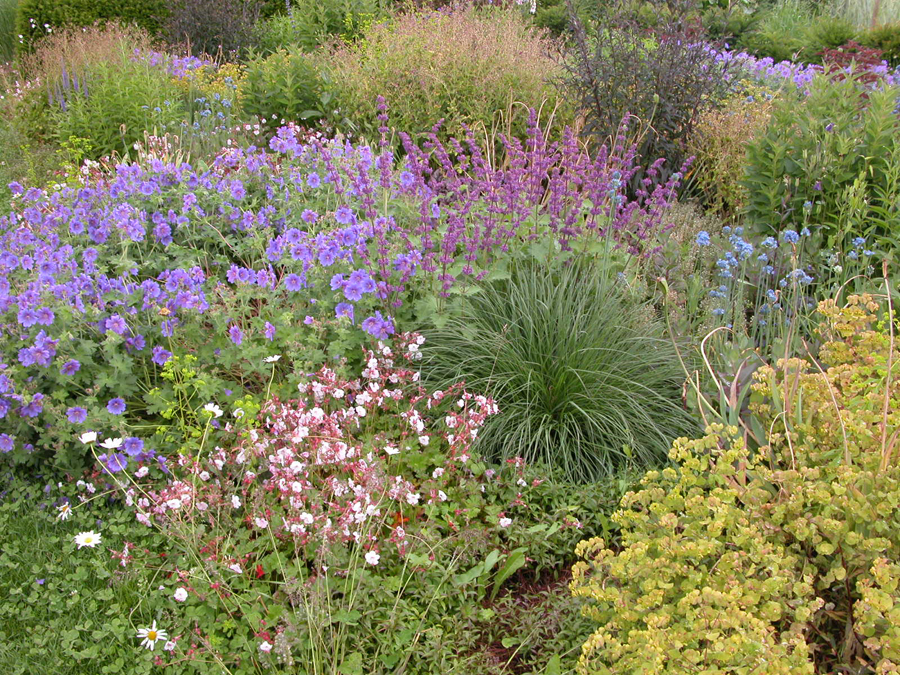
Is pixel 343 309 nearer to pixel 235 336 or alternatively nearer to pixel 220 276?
pixel 235 336

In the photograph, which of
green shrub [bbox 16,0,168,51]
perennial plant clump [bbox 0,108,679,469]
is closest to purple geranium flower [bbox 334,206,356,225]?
perennial plant clump [bbox 0,108,679,469]

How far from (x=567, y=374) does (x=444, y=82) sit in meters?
3.96

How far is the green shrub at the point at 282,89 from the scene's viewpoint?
7230 millimetres

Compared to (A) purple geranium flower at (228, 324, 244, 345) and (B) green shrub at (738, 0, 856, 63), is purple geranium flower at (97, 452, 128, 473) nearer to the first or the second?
(A) purple geranium flower at (228, 324, 244, 345)

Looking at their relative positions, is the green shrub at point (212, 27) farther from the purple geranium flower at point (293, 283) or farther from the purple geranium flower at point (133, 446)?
the purple geranium flower at point (133, 446)

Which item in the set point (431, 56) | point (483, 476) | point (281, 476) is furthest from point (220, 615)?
point (431, 56)

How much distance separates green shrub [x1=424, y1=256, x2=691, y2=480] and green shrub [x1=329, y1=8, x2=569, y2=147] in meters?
3.00

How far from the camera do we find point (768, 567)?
1.97 m

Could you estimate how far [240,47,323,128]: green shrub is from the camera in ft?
23.7

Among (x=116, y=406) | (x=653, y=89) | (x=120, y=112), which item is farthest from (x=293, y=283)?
(x=120, y=112)

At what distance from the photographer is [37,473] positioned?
3227 mm

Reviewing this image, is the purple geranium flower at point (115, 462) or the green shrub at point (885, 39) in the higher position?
the green shrub at point (885, 39)

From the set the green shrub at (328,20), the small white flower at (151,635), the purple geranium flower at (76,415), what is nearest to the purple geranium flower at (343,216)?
the purple geranium flower at (76,415)

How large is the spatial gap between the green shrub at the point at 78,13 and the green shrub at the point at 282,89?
6.10 m
